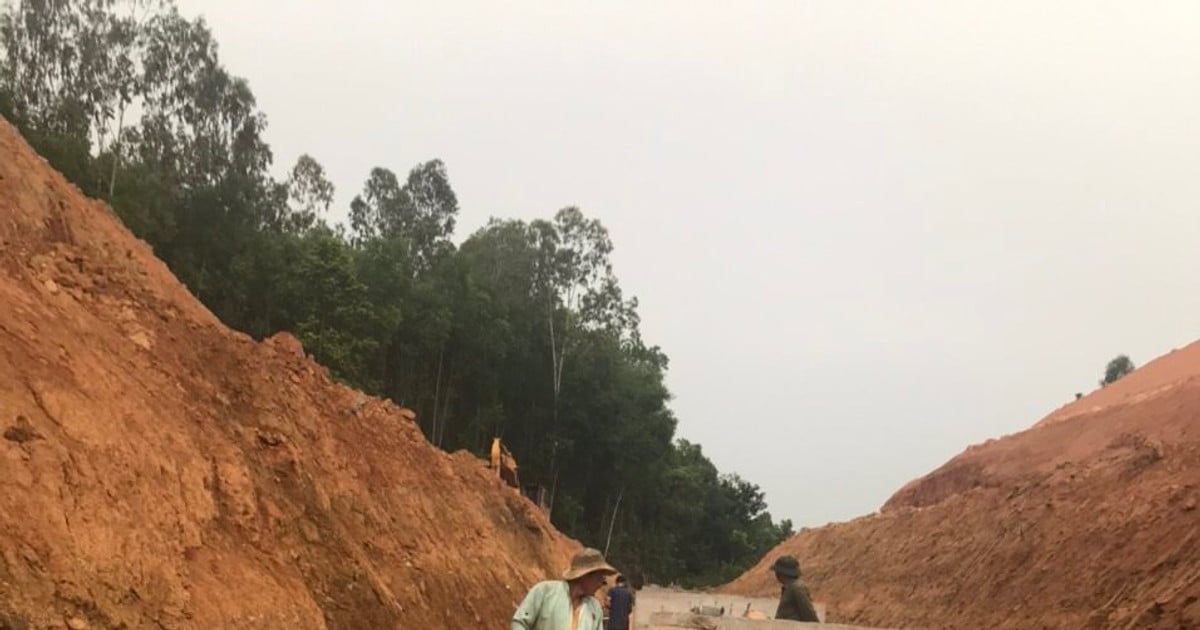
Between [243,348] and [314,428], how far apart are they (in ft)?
4.71

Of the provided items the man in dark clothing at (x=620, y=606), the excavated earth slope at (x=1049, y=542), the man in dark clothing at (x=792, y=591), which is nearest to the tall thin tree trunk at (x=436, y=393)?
the excavated earth slope at (x=1049, y=542)

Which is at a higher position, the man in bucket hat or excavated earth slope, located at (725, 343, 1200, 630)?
the man in bucket hat

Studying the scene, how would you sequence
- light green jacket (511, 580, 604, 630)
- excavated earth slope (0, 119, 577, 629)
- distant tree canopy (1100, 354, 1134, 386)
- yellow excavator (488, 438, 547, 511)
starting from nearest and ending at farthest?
light green jacket (511, 580, 604, 630) → excavated earth slope (0, 119, 577, 629) → yellow excavator (488, 438, 547, 511) → distant tree canopy (1100, 354, 1134, 386)

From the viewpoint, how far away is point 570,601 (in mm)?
4820

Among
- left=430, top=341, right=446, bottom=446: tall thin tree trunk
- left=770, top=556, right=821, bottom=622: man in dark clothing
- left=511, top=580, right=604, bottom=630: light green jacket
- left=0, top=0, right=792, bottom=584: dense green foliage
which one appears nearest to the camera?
left=511, top=580, right=604, bottom=630: light green jacket

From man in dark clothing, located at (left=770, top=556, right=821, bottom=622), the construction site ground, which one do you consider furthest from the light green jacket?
the construction site ground

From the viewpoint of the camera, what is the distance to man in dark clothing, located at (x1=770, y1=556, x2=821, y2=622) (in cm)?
1055

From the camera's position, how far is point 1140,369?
177 feet

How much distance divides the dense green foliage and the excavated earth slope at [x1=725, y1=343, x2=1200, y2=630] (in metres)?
10.3

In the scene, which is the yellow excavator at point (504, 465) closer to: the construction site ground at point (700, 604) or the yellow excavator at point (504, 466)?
the yellow excavator at point (504, 466)

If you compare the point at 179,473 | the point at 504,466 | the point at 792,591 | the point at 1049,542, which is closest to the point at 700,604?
the point at 504,466

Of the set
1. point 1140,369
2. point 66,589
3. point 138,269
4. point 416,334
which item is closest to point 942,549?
point 416,334

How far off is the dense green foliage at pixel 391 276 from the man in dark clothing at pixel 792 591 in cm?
2258

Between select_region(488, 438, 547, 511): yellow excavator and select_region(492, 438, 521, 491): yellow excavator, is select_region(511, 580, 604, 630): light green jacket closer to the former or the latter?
select_region(488, 438, 547, 511): yellow excavator
